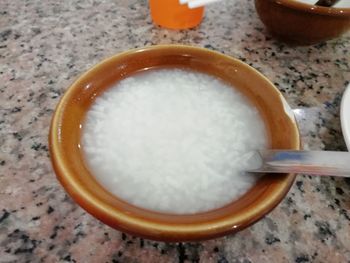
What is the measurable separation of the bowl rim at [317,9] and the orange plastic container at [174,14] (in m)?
0.22

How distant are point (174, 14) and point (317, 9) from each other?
33cm

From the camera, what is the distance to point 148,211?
0.44 m

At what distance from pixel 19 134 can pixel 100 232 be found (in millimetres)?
258

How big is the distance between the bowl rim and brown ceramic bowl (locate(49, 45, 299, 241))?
0.94ft

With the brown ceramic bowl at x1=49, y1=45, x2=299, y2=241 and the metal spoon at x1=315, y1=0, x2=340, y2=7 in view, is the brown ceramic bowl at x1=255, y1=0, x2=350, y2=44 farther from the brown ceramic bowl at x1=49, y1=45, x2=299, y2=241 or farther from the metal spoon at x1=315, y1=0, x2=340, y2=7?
the brown ceramic bowl at x1=49, y1=45, x2=299, y2=241

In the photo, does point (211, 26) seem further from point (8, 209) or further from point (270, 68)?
point (8, 209)


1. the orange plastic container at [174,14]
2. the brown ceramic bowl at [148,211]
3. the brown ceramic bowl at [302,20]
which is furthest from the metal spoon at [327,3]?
the brown ceramic bowl at [148,211]

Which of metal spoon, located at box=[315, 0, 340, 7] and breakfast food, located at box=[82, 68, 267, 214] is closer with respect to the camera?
breakfast food, located at box=[82, 68, 267, 214]

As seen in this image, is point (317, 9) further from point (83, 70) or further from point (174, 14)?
point (83, 70)

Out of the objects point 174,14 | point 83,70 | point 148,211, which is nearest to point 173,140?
point 148,211

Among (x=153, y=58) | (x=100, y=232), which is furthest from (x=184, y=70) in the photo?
(x=100, y=232)

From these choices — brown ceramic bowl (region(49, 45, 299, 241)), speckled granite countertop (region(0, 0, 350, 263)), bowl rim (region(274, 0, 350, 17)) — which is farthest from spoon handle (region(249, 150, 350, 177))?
bowl rim (region(274, 0, 350, 17))

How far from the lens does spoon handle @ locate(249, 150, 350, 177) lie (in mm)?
462

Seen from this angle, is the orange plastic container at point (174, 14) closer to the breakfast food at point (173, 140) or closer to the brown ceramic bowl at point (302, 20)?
the brown ceramic bowl at point (302, 20)
